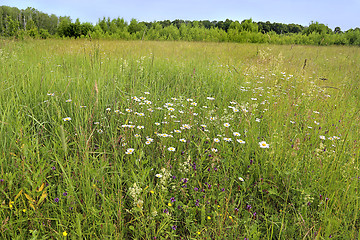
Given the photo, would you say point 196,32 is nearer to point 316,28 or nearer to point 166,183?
point 316,28

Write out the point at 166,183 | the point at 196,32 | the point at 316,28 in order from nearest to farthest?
the point at 166,183 → the point at 196,32 → the point at 316,28

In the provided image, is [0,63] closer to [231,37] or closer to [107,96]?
[107,96]

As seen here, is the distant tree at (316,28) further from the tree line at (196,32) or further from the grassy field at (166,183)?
the grassy field at (166,183)

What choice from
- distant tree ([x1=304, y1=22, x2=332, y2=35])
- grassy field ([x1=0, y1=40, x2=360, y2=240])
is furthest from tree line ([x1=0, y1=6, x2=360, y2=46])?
grassy field ([x1=0, y1=40, x2=360, y2=240])

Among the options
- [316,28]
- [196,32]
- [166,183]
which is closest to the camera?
[166,183]

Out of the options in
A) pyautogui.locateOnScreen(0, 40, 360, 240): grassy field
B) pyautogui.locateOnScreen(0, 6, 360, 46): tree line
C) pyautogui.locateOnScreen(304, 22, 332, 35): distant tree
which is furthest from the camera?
pyautogui.locateOnScreen(304, 22, 332, 35): distant tree

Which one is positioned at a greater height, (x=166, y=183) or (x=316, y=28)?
(x=316, y=28)

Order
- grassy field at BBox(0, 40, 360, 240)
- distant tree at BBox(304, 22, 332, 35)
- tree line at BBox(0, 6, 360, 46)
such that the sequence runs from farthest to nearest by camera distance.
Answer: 1. distant tree at BBox(304, 22, 332, 35)
2. tree line at BBox(0, 6, 360, 46)
3. grassy field at BBox(0, 40, 360, 240)

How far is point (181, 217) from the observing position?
1.48 meters

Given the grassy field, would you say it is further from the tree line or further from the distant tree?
the distant tree

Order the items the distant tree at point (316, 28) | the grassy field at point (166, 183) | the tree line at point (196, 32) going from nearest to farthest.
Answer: the grassy field at point (166, 183) < the tree line at point (196, 32) < the distant tree at point (316, 28)

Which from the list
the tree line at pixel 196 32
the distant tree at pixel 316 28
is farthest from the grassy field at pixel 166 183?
the distant tree at pixel 316 28

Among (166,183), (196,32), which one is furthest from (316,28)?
(166,183)

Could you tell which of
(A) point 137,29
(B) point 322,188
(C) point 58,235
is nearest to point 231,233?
(B) point 322,188
